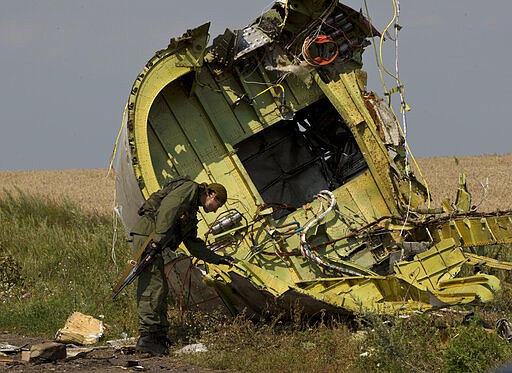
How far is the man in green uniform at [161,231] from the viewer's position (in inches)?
301

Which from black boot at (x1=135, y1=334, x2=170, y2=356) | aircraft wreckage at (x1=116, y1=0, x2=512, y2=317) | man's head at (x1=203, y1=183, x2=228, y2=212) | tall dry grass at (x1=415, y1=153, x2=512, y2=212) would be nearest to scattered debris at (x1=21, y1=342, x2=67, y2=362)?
black boot at (x1=135, y1=334, x2=170, y2=356)

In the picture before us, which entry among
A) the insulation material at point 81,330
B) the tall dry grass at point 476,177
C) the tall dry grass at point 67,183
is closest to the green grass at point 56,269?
the insulation material at point 81,330

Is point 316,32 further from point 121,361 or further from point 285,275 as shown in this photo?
point 121,361

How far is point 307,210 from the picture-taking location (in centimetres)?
970

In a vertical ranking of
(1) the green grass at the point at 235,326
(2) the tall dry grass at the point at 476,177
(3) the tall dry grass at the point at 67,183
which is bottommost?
(2) the tall dry grass at the point at 476,177

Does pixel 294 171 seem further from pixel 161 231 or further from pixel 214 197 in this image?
pixel 161 231

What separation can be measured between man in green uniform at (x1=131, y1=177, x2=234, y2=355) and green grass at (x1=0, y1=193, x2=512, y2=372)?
0.43 m

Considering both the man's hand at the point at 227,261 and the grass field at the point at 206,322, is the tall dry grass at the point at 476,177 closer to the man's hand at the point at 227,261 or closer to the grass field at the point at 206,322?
the grass field at the point at 206,322

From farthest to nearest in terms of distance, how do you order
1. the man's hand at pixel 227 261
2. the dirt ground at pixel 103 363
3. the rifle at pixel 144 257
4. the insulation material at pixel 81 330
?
the insulation material at pixel 81 330 → the man's hand at pixel 227 261 → the rifle at pixel 144 257 → the dirt ground at pixel 103 363

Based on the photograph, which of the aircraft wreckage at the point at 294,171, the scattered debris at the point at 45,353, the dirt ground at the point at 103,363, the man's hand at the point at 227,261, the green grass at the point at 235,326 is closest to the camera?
→ the green grass at the point at 235,326

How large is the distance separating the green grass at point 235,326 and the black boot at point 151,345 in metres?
0.33

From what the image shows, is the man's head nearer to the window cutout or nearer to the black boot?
the black boot

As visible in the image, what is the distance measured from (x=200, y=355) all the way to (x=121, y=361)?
26.2 inches

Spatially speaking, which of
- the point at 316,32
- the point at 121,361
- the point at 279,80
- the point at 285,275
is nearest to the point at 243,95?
the point at 279,80
